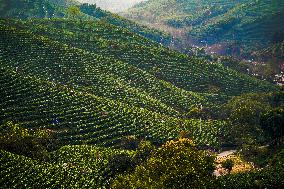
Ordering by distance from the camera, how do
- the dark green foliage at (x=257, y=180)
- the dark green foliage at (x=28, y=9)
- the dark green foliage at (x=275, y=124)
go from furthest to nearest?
1. the dark green foliage at (x=28, y=9)
2. the dark green foliage at (x=275, y=124)
3. the dark green foliage at (x=257, y=180)

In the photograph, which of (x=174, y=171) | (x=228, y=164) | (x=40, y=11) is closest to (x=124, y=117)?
(x=228, y=164)

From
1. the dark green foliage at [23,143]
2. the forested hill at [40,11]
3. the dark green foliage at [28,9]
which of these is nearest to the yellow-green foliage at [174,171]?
the dark green foliage at [23,143]

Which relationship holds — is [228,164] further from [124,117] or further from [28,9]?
[28,9]

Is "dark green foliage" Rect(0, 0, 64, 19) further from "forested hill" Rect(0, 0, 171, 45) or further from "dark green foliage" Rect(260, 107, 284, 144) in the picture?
"dark green foliage" Rect(260, 107, 284, 144)

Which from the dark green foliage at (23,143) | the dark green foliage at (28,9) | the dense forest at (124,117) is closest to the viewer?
the dense forest at (124,117)

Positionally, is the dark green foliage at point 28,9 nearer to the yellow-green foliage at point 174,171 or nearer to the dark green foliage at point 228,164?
the yellow-green foliage at point 174,171

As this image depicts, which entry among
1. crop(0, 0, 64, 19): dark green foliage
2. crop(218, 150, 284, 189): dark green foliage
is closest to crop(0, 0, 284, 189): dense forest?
crop(218, 150, 284, 189): dark green foliage

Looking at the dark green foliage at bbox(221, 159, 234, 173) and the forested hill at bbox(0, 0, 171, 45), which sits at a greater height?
the forested hill at bbox(0, 0, 171, 45)

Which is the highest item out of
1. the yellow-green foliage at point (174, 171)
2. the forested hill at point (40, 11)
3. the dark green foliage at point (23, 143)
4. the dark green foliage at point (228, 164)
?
the forested hill at point (40, 11)
